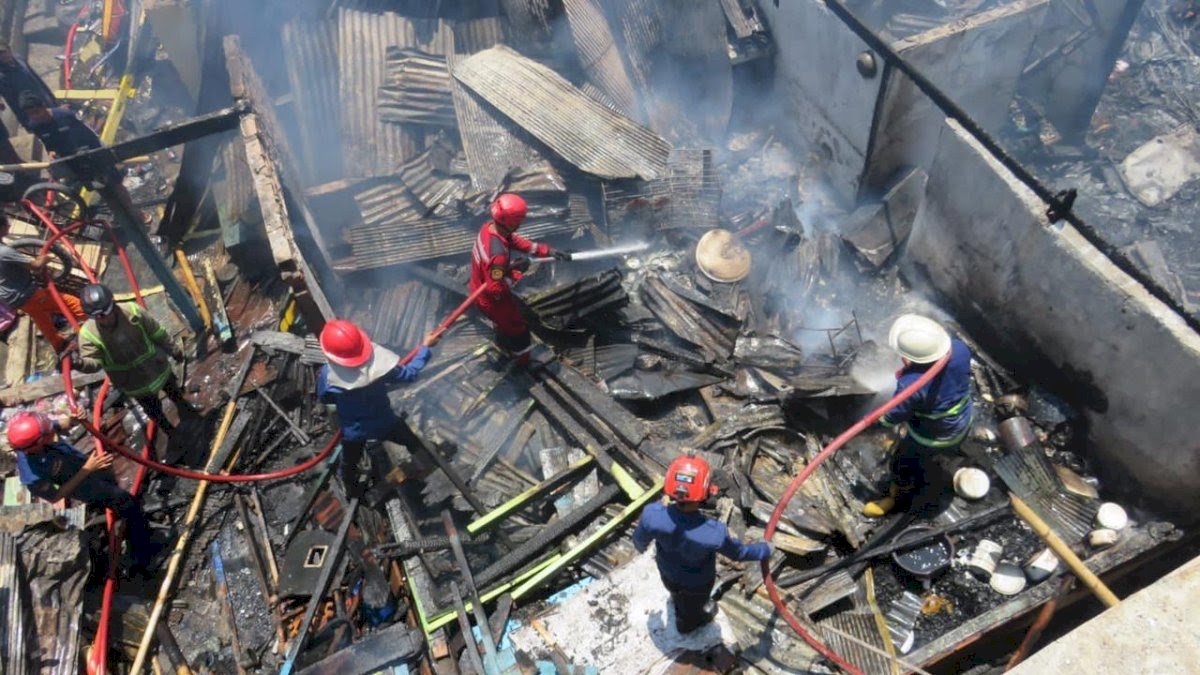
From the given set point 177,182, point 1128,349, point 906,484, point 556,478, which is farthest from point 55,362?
point 1128,349

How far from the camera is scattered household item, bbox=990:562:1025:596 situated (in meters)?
6.12

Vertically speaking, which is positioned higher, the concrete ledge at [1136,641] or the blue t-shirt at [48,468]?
the blue t-shirt at [48,468]

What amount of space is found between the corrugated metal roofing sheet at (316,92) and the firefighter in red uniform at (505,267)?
396cm

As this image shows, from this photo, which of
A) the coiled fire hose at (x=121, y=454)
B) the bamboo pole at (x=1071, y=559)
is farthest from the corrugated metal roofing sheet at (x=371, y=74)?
the bamboo pole at (x=1071, y=559)

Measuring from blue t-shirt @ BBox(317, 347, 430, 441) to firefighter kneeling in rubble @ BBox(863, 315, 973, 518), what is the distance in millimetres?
4370

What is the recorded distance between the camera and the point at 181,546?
672 cm

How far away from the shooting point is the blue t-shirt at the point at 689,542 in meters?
4.59

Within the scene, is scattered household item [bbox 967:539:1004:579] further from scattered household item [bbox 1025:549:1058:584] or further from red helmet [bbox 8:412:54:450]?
red helmet [bbox 8:412:54:450]

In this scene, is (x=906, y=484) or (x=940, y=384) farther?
(x=906, y=484)

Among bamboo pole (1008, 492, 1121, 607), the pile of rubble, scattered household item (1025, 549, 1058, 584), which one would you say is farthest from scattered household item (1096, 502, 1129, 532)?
→ bamboo pole (1008, 492, 1121, 607)

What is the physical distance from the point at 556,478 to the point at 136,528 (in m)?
4.30

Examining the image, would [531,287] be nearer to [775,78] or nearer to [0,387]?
[775,78]

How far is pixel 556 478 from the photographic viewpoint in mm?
6605

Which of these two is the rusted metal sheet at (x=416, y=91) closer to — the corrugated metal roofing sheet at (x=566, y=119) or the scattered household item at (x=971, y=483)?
the corrugated metal roofing sheet at (x=566, y=119)
